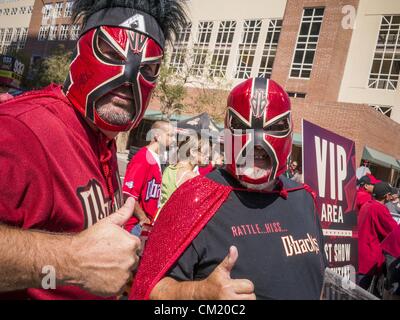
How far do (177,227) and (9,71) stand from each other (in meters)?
4.97

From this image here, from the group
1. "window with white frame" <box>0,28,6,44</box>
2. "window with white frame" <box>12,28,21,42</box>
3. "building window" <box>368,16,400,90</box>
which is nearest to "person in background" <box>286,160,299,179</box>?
"building window" <box>368,16,400,90</box>

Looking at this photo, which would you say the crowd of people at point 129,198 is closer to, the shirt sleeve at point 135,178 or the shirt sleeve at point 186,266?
the shirt sleeve at point 186,266

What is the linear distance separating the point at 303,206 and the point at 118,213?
4.27 feet

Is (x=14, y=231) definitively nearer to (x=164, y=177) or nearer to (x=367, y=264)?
(x=164, y=177)

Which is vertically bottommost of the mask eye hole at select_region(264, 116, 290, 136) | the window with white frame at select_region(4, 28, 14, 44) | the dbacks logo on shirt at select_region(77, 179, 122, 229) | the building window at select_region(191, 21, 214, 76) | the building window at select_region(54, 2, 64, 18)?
the dbacks logo on shirt at select_region(77, 179, 122, 229)

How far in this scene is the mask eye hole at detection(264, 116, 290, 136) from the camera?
7.21 feet

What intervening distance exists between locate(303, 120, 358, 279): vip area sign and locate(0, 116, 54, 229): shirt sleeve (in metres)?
2.22

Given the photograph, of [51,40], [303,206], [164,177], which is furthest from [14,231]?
[51,40]

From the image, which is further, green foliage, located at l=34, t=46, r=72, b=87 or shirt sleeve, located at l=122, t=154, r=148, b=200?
green foliage, located at l=34, t=46, r=72, b=87

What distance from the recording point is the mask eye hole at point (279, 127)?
2.20 metres

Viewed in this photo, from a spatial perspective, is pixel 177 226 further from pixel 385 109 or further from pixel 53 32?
pixel 53 32

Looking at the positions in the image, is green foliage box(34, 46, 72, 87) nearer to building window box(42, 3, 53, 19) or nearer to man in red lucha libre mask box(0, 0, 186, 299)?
building window box(42, 3, 53, 19)

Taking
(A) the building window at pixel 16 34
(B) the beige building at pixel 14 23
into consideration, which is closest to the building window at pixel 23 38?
(B) the beige building at pixel 14 23

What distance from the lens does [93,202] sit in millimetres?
1653
